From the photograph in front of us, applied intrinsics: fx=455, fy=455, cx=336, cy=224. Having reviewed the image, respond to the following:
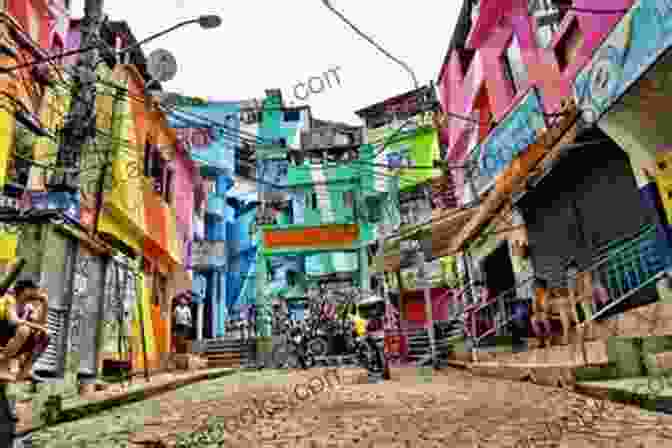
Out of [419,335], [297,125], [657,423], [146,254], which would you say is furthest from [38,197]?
[297,125]

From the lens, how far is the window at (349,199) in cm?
3258

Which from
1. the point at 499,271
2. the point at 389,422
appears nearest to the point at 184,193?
the point at 499,271

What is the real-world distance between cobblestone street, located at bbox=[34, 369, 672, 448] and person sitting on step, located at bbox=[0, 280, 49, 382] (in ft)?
2.67

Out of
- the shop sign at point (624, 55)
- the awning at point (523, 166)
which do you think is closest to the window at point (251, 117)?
the awning at point (523, 166)

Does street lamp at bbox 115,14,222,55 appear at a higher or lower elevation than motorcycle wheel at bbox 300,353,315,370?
higher

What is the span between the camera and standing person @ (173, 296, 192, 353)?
15256 mm

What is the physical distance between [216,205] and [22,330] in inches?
1041

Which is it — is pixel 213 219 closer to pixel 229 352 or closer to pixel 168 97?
pixel 168 97

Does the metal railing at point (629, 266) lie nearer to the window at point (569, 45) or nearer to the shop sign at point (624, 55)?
the shop sign at point (624, 55)

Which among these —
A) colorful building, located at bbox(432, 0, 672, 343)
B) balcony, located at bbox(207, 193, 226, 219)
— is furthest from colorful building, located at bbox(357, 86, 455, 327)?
balcony, located at bbox(207, 193, 226, 219)

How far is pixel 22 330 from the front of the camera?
4.95 m

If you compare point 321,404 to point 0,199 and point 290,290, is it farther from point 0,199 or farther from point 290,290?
point 290,290

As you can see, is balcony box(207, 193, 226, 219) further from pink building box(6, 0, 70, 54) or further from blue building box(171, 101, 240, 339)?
pink building box(6, 0, 70, 54)

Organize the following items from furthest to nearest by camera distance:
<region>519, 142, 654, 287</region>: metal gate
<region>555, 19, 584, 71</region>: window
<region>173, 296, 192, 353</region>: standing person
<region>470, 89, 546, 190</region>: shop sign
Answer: <region>173, 296, 192, 353</region>: standing person → <region>470, 89, 546, 190</region>: shop sign → <region>555, 19, 584, 71</region>: window → <region>519, 142, 654, 287</region>: metal gate
